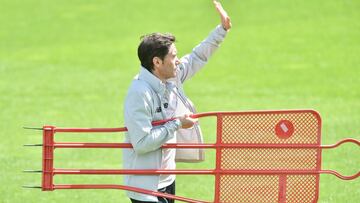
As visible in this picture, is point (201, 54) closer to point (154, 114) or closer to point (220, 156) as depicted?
point (154, 114)

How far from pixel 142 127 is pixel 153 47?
66cm

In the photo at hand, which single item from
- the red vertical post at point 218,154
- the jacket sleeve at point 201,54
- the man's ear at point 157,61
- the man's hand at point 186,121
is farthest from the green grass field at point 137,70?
the man's ear at point 157,61

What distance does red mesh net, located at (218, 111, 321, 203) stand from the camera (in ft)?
26.3

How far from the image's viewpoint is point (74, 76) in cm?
2036

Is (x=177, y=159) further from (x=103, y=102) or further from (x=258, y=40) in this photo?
→ (x=258, y=40)

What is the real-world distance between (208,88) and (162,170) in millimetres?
11115

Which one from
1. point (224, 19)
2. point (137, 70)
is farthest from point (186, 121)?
point (137, 70)

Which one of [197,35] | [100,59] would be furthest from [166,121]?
[197,35]

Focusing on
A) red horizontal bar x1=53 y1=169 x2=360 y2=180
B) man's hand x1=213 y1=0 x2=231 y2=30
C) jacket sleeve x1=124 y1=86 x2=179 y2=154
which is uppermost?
man's hand x1=213 y1=0 x2=231 y2=30

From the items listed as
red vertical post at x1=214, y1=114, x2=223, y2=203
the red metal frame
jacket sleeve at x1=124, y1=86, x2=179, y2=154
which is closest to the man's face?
jacket sleeve at x1=124, y1=86, x2=179, y2=154

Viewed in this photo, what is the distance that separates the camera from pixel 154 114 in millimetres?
8023

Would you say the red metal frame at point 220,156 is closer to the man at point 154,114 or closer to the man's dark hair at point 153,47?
the man at point 154,114

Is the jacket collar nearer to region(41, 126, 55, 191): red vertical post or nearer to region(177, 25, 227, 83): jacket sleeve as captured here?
region(177, 25, 227, 83): jacket sleeve

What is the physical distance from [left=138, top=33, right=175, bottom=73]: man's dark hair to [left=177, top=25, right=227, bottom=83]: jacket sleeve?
70 centimetres
